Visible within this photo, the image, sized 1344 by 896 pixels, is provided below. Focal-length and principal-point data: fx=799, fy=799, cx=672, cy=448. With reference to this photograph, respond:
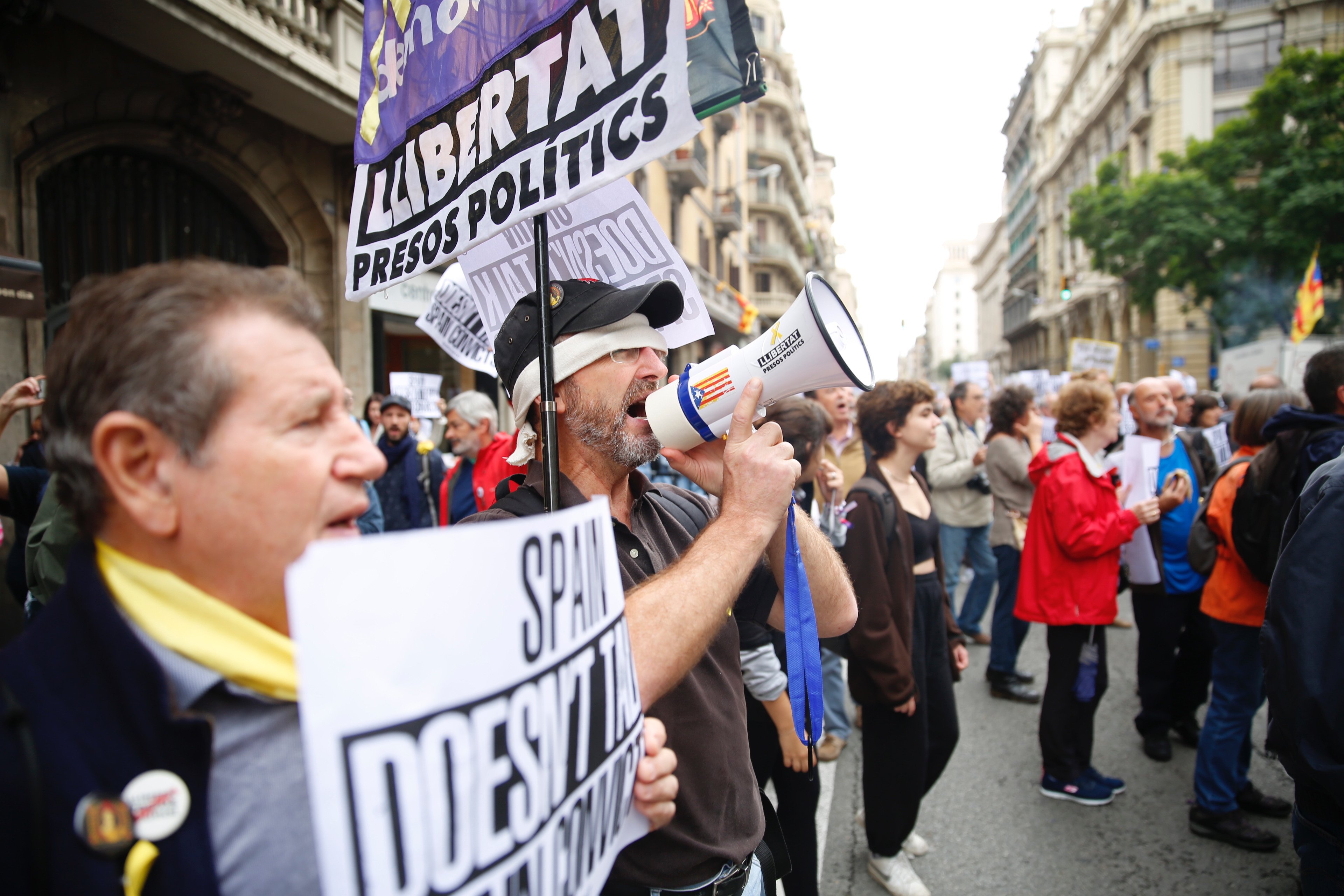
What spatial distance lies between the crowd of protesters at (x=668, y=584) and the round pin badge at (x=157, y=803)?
0.04 feet

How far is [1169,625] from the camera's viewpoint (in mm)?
4402

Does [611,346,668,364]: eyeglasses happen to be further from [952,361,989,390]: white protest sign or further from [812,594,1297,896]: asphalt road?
[952,361,989,390]: white protest sign

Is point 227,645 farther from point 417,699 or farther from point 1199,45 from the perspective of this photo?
point 1199,45

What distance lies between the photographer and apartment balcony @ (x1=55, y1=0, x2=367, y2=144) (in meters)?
6.17

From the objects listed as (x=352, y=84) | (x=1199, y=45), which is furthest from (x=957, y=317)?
(x=352, y=84)

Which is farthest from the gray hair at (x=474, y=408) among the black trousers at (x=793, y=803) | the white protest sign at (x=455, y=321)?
the black trousers at (x=793, y=803)

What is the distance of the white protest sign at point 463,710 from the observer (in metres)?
0.65

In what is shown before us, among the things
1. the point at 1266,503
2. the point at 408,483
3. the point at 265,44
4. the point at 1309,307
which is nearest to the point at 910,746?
the point at 1266,503

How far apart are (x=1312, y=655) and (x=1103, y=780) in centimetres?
248

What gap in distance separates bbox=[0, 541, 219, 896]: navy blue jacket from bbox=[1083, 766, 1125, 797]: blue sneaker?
4329mm

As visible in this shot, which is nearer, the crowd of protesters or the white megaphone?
the crowd of protesters

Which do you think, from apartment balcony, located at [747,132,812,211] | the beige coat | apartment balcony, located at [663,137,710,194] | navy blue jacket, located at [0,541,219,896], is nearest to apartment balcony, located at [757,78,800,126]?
apartment balcony, located at [747,132,812,211]

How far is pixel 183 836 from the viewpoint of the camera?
2.35 ft

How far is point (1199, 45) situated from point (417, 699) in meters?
44.1
